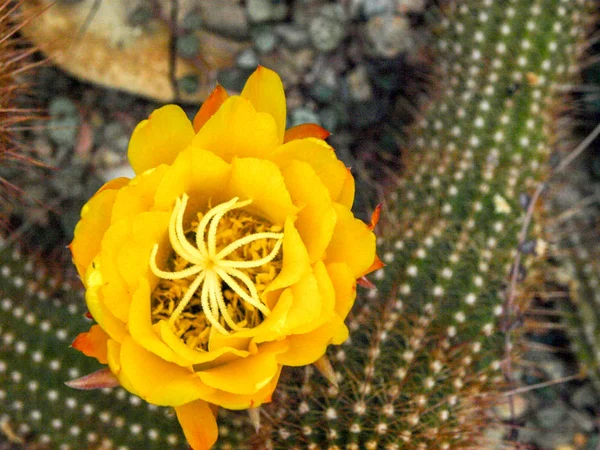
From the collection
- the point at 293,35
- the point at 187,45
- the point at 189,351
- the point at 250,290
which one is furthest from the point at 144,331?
the point at 293,35

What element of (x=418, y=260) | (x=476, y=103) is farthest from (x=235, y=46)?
(x=418, y=260)

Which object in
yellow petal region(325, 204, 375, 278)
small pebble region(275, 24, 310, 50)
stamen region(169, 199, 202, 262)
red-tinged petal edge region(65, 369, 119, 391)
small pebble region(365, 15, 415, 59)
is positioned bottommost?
red-tinged petal edge region(65, 369, 119, 391)

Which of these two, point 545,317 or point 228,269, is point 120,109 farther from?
point 545,317

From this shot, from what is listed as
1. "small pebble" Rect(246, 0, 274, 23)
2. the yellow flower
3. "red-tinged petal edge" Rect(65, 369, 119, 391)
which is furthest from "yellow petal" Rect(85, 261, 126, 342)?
"small pebble" Rect(246, 0, 274, 23)

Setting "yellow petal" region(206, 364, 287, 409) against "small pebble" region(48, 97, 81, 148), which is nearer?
"yellow petal" region(206, 364, 287, 409)

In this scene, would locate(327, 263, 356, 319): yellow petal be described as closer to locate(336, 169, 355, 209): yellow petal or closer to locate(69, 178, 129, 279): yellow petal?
locate(336, 169, 355, 209): yellow petal

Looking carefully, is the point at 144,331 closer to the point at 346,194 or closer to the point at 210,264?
the point at 210,264
